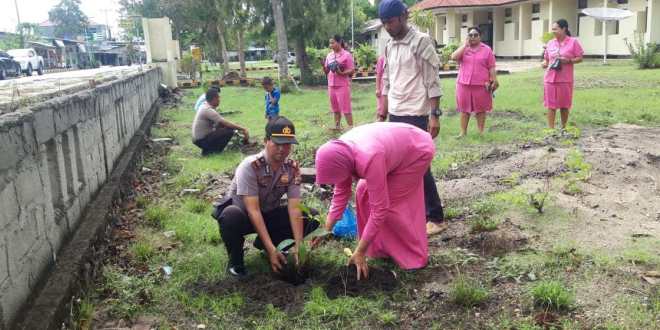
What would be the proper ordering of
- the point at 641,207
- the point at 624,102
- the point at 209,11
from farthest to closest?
the point at 209,11, the point at 624,102, the point at 641,207

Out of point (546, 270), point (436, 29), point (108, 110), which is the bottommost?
point (546, 270)

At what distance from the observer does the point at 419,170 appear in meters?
3.57

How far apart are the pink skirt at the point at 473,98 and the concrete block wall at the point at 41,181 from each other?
4963 mm

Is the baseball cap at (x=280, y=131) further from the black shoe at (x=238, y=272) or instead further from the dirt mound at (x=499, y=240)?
the dirt mound at (x=499, y=240)

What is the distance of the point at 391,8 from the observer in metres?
4.08

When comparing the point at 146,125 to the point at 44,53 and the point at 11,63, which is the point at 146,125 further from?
the point at 44,53

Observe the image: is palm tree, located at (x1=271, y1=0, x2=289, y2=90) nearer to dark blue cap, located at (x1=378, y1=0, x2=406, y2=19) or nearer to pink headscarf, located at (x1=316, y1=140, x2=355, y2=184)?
dark blue cap, located at (x1=378, y1=0, x2=406, y2=19)

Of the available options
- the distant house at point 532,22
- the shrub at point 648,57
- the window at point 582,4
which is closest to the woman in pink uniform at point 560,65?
the shrub at point 648,57

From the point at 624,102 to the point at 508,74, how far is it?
9412mm

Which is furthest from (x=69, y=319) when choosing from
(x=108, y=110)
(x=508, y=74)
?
(x=508, y=74)

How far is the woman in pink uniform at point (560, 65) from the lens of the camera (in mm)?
7531

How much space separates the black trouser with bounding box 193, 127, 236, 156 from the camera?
26.2 ft

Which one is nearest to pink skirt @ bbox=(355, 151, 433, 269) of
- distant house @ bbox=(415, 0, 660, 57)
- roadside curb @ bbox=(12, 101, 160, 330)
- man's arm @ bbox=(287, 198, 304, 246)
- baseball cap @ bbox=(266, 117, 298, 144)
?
man's arm @ bbox=(287, 198, 304, 246)

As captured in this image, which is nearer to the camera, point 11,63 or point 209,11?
point 11,63
